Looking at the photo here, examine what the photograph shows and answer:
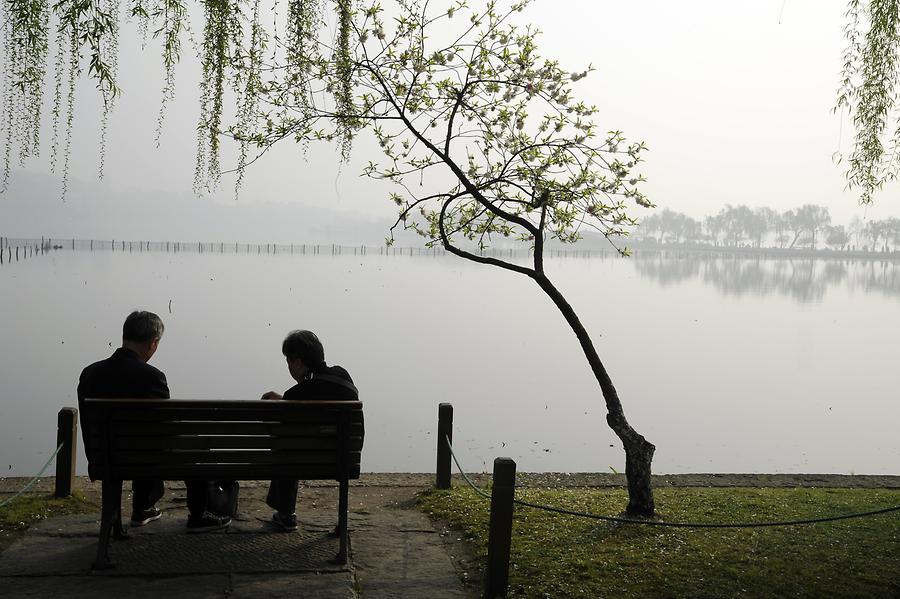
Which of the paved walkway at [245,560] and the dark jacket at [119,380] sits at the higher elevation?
the dark jacket at [119,380]

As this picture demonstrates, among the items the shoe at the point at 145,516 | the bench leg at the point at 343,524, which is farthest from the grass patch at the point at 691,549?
the shoe at the point at 145,516

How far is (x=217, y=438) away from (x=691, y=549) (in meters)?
3.18

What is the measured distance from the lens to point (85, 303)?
36812 mm

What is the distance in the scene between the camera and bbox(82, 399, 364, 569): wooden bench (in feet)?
16.0

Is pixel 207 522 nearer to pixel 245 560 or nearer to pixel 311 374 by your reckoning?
pixel 245 560

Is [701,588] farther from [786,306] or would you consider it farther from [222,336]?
[786,306]

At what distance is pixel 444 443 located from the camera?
7.39 m

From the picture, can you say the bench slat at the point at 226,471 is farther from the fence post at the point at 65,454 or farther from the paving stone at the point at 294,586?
the fence post at the point at 65,454

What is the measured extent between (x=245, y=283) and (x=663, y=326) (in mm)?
28858

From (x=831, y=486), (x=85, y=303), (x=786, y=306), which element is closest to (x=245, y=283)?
(x=85, y=303)

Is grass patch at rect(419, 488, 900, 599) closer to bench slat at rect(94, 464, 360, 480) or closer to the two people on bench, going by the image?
bench slat at rect(94, 464, 360, 480)

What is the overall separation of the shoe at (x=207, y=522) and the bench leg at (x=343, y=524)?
0.86m

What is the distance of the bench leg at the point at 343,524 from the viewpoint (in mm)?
5180

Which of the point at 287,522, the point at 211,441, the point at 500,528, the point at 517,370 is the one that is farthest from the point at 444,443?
the point at 517,370
